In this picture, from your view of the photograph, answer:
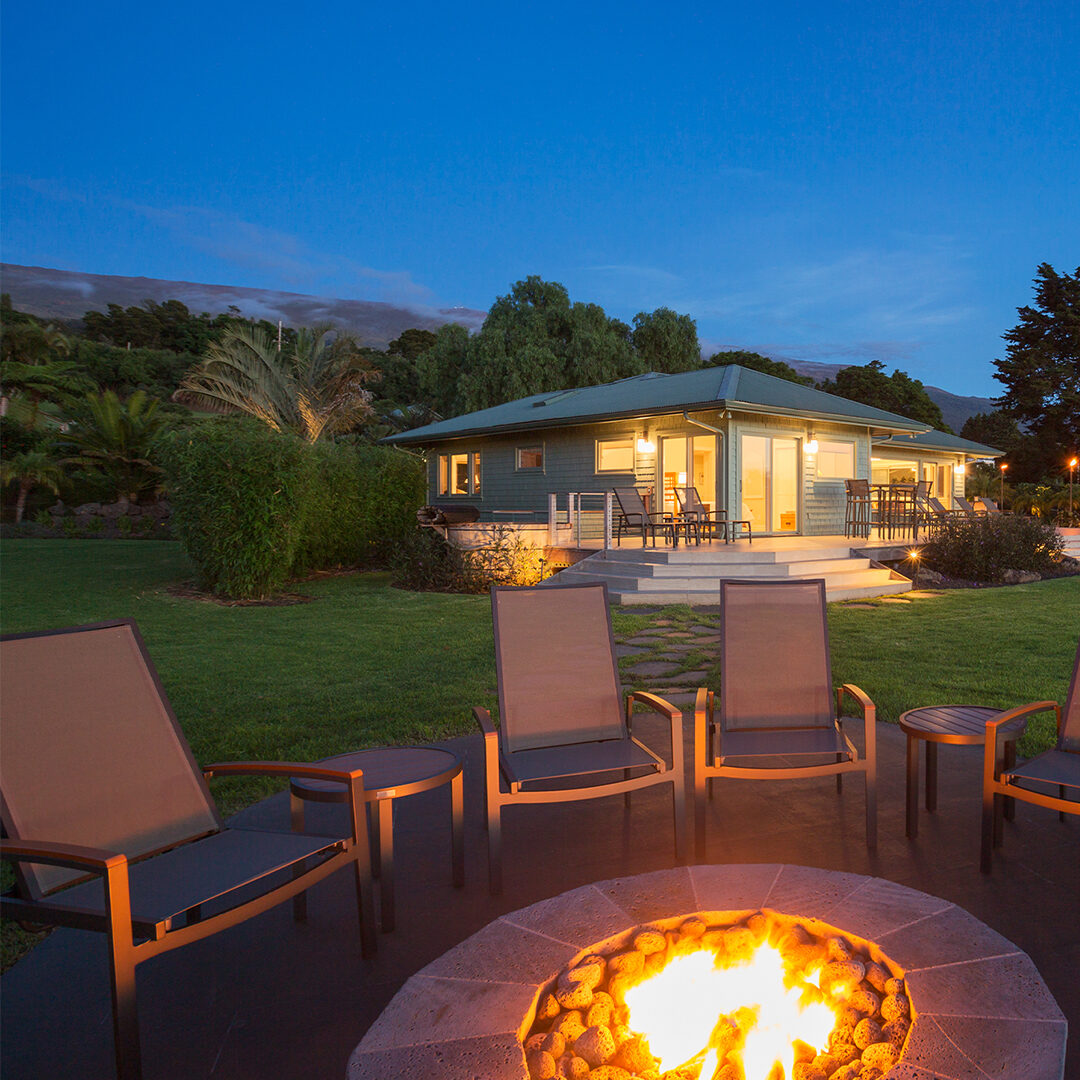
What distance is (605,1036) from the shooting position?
1547mm

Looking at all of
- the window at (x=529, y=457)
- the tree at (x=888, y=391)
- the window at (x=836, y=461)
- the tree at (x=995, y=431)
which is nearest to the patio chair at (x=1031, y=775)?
the window at (x=836, y=461)

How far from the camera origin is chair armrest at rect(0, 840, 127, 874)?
1671 mm

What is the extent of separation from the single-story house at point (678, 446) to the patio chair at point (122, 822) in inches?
469

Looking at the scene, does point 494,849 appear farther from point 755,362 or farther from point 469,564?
point 755,362

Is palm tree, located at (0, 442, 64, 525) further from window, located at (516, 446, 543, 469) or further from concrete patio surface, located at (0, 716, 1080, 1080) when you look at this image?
concrete patio surface, located at (0, 716, 1080, 1080)

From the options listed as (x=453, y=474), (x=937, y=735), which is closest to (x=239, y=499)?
(x=453, y=474)

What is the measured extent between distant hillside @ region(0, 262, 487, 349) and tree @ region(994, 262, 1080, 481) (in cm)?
7544

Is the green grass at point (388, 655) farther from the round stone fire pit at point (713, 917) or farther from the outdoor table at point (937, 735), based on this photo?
the round stone fire pit at point (713, 917)

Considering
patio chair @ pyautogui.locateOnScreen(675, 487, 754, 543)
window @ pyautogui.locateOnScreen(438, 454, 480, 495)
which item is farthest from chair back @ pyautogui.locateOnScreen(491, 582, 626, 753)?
window @ pyautogui.locateOnScreen(438, 454, 480, 495)

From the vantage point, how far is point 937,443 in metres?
21.5

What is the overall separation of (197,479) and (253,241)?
308ft

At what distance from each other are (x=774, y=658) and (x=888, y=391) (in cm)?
4075

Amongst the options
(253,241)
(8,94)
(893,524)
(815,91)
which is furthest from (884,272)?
(253,241)

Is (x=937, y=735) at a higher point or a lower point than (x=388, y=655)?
higher
